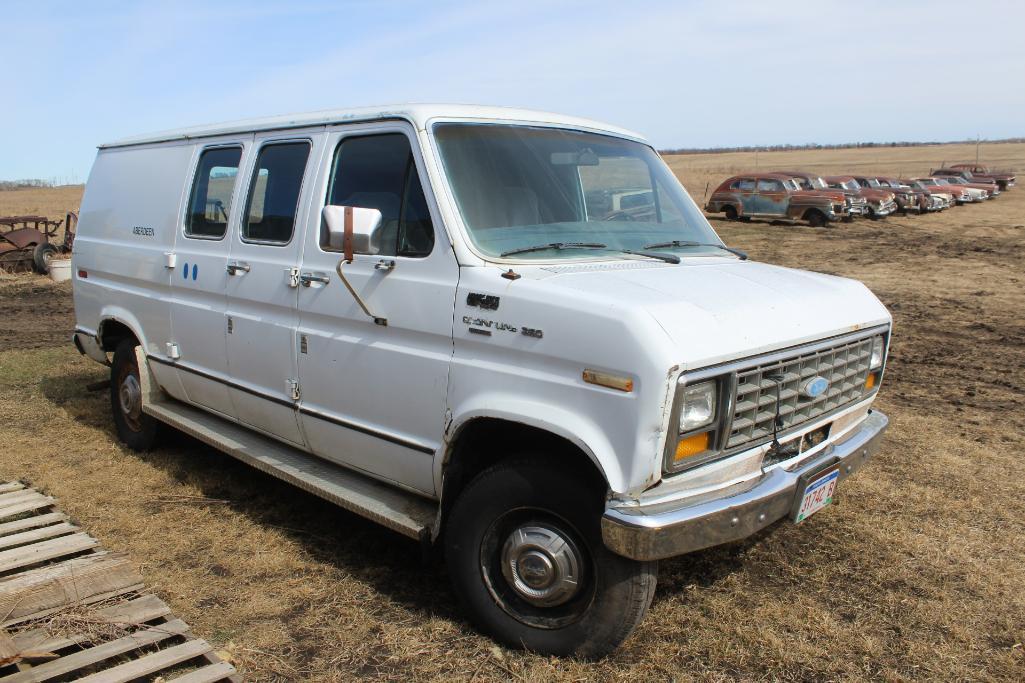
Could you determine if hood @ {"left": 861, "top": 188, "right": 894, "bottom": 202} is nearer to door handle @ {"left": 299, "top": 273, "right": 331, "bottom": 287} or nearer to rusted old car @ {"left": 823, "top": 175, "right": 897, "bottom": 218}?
rusted old car @ {"left": 823, "top": 175, "right": 897, "bottom": 218}

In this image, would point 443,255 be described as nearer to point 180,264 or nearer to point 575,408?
point 575,408

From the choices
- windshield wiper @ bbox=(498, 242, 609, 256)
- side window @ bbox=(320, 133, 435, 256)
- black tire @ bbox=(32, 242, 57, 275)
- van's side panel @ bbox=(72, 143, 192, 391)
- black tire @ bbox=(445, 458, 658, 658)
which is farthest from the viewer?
black tire @ bbox=(32, 242, 57, 275)

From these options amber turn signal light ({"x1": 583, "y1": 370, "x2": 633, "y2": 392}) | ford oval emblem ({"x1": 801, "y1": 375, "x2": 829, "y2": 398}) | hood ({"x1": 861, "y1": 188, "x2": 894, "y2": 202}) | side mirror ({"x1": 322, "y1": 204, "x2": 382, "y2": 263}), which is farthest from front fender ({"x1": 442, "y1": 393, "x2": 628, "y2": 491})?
hood ({"x1": 861, "y1": 188, "x2": 894, "y2": 202})

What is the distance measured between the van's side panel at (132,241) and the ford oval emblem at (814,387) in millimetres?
3803

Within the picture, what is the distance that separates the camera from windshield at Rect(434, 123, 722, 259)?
11.5 feet

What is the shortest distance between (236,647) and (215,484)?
2071mm

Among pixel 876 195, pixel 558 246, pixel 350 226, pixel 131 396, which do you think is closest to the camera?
pixel 350 226

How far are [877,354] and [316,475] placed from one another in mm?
2835

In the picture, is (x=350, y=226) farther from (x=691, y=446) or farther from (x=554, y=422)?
(x=691, y=446)

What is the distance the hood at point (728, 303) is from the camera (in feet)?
9.28

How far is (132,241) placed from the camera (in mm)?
5449

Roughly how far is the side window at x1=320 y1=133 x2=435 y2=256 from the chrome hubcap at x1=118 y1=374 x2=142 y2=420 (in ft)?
8.68

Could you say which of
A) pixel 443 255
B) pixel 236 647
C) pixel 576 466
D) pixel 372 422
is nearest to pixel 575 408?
pixel 576 466

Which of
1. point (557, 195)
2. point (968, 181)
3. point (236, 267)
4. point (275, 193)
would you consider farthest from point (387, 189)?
point (968, 181)
